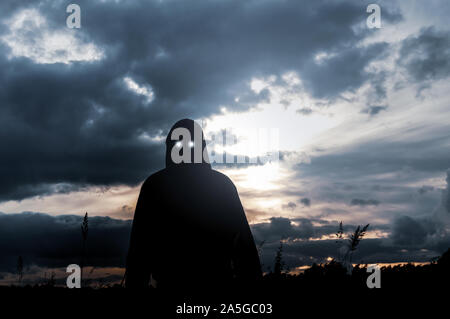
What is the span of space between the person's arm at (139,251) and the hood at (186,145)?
0.68 m

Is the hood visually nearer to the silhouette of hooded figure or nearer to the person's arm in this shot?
the silhouette of hooded figure

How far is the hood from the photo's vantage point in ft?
19.2

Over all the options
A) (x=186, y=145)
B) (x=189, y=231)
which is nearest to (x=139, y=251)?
(x=189, y=231)

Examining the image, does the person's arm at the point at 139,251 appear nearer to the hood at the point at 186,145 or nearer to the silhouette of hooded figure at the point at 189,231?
the silhouette of hooded figure at the point at 189,231

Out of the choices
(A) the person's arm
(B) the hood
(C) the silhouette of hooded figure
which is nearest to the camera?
(C) the silhouette of hooded figure

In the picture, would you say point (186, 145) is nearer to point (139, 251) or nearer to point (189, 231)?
point (189, 231)

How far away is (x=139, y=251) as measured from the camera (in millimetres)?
5477

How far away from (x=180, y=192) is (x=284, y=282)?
2.32 m

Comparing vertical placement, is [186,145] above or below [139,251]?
above

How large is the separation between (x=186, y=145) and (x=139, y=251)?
5.71 feet

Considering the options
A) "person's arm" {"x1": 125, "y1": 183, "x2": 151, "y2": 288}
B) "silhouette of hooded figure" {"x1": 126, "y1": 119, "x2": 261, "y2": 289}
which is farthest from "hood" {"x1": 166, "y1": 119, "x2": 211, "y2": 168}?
"person's arm" {"x1": 125, "y1": 183, "x2": 151, "y2": 288}
